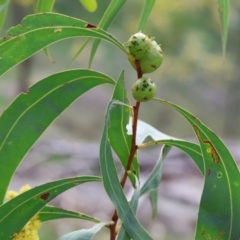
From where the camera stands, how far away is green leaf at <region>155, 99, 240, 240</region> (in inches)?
19.3

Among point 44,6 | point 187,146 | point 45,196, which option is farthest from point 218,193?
point 44,6

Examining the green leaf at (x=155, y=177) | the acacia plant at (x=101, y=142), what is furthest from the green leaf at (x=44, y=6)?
the green leaf at (x=155, y=177)

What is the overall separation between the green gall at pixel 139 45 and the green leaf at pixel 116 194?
0.18 ft

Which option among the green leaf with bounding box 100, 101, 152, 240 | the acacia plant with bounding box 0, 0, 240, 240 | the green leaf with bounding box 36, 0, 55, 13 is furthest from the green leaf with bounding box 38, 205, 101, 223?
the green leaf with bounding box 36, 0, 55, 13

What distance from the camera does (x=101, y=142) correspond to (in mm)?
464

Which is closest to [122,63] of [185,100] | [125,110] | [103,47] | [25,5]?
[103,47]

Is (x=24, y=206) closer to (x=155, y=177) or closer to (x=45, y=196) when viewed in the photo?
(x=45, y=196)

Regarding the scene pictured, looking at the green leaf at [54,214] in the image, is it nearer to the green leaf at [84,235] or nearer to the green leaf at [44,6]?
the green leaf at [84,235]

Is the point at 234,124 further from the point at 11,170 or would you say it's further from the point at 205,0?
the point at 11,170

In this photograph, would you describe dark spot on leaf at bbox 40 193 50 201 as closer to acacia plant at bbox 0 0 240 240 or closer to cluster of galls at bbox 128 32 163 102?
acacia plant at bbox 0 0 240 240

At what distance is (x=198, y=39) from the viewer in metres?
3.48

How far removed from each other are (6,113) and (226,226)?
256 mm

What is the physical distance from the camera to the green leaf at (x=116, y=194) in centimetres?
46

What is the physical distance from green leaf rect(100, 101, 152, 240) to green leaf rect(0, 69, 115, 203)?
88 millimetres
